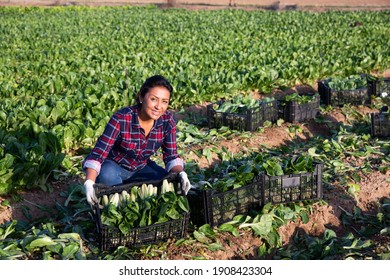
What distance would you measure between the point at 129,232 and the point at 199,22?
23.2 m

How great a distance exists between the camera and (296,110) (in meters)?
9.05

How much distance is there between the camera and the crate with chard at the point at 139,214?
4504 millimetres

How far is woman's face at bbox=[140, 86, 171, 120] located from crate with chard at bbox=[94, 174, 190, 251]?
1.80 feet

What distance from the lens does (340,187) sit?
6105 millimetres

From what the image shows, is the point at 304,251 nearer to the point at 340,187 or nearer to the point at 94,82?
the point at 340,187

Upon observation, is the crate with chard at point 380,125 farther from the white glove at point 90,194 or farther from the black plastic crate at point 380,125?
the white glove at point 90,194

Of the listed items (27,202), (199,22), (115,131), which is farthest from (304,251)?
(199,22)

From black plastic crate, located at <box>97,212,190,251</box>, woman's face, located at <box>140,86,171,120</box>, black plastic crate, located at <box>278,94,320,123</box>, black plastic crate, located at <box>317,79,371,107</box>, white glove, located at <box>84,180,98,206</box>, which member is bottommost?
black plastic crate, located at <box>97,212,190,251</box>

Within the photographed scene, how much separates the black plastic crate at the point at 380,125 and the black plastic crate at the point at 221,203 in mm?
3506

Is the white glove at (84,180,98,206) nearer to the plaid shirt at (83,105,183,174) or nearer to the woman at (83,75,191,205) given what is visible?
the woman at (83,75,191,205)

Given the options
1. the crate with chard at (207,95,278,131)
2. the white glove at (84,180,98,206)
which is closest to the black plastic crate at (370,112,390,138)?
the crate with chard at (207,95,278,131)

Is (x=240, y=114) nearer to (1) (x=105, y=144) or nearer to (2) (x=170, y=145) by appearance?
(2) (x=170, y=145)

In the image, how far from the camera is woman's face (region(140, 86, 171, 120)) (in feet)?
15.4

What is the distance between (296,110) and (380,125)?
1394 millimetres
